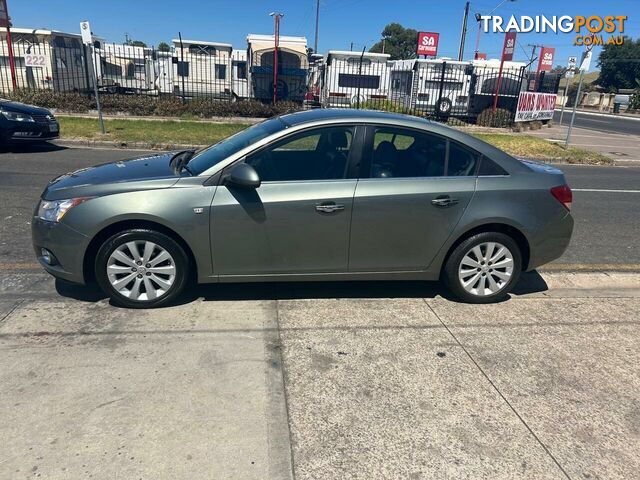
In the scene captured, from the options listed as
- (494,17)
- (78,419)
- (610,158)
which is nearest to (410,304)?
(78,419)

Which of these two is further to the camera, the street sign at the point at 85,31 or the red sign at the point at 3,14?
the red sign at the point at 3,14

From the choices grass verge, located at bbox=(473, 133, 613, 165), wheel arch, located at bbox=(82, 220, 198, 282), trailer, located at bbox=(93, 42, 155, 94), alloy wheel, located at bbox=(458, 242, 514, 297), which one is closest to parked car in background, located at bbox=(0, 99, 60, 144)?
wheel arch, located at bbox=(82, 220, 198, 282)

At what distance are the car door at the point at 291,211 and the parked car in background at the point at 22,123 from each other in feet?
29.9

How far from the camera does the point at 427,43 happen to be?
30.8 meters

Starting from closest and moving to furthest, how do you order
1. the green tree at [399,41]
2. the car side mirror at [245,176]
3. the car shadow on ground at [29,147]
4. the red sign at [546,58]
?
the car side mirror at [245,176] → the car shadow on ground at [29,147] → the red sign at [546,58] → the green tree at [399,41]

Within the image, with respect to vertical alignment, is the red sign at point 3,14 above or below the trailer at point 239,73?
above

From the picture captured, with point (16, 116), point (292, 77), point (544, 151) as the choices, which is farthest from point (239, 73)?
point (544, 151)

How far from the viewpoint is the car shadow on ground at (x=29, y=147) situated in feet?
36.9

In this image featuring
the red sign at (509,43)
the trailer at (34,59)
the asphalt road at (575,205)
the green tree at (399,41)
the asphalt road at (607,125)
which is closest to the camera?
the asphalt road at (575,205)

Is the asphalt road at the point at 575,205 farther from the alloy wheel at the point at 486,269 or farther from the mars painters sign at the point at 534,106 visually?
the mars painters sign at the point at 534,106

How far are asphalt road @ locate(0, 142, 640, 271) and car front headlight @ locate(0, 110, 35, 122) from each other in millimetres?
705

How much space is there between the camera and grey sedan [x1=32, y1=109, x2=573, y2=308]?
12.5ft

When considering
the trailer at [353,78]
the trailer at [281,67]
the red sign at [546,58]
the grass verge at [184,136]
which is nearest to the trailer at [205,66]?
the trailer at [281,67]

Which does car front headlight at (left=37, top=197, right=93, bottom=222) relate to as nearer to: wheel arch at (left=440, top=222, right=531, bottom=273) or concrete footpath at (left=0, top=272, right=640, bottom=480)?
concrete footpath at (left=0, top=272, right=640, bottom=480)
